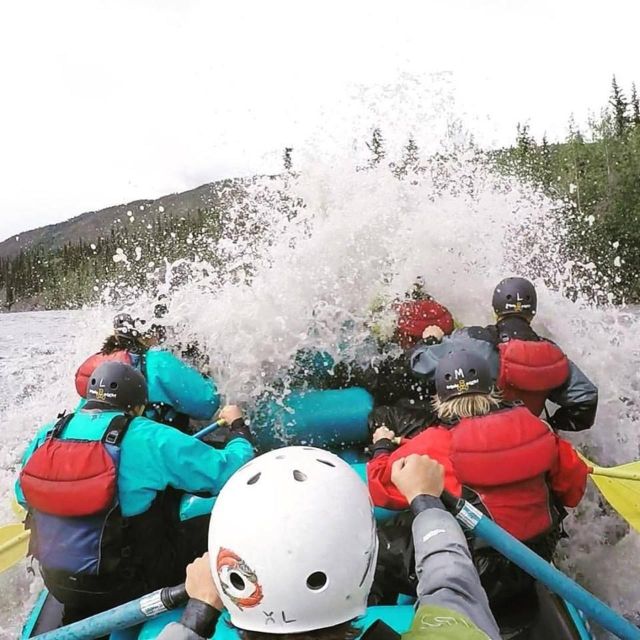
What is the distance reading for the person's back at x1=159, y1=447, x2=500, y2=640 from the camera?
180 centimetres

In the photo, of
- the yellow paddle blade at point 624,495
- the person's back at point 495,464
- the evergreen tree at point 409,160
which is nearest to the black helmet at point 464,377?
the person's back at point 495,464

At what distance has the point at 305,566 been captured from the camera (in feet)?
5.93

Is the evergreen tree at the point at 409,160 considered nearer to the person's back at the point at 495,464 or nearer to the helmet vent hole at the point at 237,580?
the person's back at the point at 495,464

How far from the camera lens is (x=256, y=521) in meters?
1.83

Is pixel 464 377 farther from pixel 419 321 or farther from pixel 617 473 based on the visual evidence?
pixel 419 321

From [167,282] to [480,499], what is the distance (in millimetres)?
4038

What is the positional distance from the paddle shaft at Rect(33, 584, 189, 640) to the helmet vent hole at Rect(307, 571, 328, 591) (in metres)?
0.61

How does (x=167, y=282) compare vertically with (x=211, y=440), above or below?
above

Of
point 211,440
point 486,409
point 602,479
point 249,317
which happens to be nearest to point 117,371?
point 486,409

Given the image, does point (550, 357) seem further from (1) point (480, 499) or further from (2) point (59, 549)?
(2) point (59, 549)

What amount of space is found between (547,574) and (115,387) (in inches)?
89.5

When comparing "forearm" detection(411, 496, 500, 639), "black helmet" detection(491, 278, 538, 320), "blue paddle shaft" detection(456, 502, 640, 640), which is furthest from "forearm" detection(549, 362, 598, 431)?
"forearm" detection(411, 496, 500, 639)

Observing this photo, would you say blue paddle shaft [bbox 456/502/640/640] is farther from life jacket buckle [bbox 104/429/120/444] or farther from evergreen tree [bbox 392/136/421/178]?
evergreen tree [bbox 392/136/421/178]

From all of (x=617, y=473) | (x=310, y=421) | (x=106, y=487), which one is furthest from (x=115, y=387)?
(x=617, y=473)
